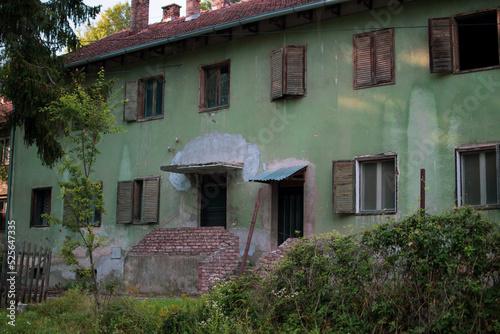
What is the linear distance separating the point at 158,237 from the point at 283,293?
783 cm

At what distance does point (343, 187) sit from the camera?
1346cm

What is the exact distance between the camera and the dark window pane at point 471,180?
469 inches

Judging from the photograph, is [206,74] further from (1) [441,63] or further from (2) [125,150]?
(1) [441,63]

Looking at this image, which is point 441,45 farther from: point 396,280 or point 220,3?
point 220,3

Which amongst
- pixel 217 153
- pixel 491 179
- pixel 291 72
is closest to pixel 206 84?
pixel 217 153

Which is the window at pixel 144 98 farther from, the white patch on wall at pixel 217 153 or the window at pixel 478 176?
the window at pixel 478 176

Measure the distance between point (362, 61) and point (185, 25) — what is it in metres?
6.66

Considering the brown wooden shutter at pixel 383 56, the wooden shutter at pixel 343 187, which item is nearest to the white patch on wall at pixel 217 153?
the wooden shutter at pixel 343 187

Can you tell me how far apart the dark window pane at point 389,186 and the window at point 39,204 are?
1213 cm

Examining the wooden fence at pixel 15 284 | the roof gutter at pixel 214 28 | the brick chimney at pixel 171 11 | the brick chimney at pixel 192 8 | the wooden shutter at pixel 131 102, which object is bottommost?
the wooden fence at pixel 15 284

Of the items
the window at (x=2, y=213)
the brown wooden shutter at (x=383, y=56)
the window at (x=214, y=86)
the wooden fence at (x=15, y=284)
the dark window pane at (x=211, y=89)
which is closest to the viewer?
the wooden fence at (x=15, y=284)

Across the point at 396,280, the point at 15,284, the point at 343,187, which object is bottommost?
the point at 15,284

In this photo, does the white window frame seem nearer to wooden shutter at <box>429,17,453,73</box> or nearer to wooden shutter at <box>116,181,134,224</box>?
wooden shutter at <box>429,17,453,73</box>

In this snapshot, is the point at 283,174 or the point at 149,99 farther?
the point at 149,99
